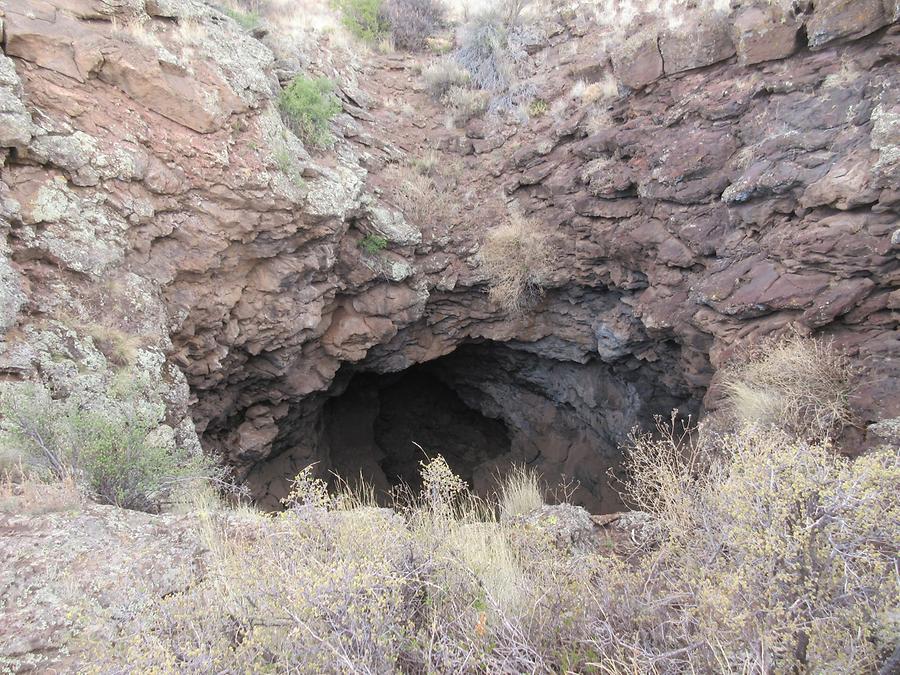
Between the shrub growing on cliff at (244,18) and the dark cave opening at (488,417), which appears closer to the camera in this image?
the shrub growing on cliff at (244,18)

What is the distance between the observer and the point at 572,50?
8.93 meters

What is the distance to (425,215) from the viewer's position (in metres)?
8.04

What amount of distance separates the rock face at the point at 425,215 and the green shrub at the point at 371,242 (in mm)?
132

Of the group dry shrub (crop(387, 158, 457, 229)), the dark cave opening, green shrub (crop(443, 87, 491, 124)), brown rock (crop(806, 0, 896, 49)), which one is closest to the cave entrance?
the dark cave opening

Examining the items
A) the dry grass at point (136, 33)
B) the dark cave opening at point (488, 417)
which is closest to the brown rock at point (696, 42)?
the dark cave opening at point (488, 417)

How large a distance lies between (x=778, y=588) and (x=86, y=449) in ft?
13.5

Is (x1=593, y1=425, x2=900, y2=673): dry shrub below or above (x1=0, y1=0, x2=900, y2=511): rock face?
below

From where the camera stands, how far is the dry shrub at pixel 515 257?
26.4 feet

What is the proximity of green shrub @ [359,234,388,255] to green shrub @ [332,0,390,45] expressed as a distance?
4.66m

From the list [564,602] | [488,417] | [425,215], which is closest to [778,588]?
[564,602]

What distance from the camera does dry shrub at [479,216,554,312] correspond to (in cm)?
804

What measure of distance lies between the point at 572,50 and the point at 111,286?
795cm

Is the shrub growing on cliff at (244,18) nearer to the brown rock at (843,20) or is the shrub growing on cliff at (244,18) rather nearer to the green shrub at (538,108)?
the green shrub at (538,108)

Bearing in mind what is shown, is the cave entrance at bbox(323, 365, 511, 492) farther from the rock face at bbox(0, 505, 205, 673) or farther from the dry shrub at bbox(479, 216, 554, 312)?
the rock face at bbox(0, 505, 205, 673)
